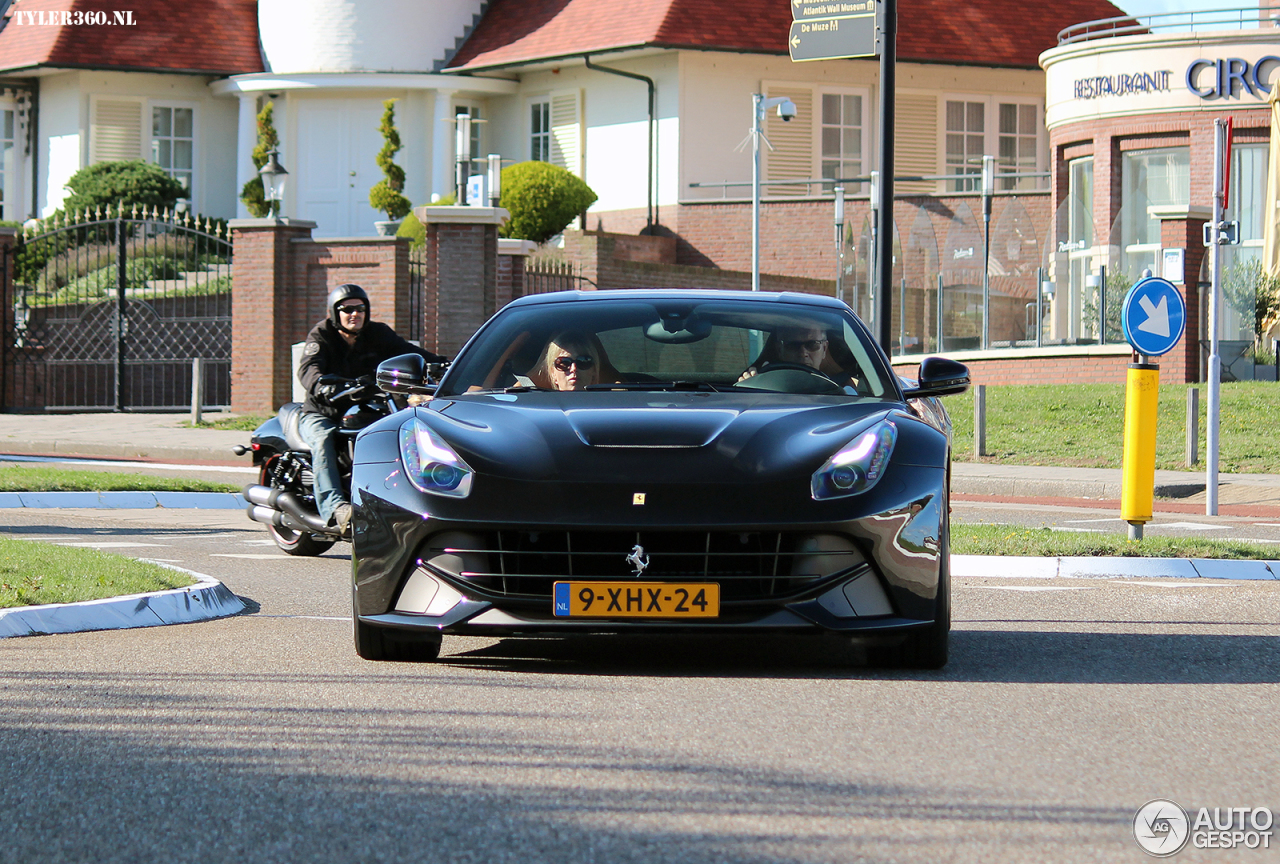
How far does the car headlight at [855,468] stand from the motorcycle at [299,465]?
14.2 feet

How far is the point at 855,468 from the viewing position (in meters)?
6.28

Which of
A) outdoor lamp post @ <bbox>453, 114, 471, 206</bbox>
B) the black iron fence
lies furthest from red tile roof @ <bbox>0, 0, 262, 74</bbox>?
the black iron fence

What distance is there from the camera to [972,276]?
2722cm

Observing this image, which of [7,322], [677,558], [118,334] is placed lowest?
[677,558]

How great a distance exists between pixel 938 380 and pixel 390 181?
32342 mm

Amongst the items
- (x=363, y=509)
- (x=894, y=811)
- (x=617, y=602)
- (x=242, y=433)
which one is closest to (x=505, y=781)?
(x=894, y=811)

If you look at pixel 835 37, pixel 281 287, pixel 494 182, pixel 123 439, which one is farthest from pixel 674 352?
pixel 494 182

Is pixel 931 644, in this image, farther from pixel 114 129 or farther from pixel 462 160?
pixel 114 129

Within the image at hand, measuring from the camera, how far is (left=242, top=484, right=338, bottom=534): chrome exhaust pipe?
34.9 ft

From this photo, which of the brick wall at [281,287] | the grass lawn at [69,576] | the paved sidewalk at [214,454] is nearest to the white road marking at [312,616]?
the grass lawn at [69,576]

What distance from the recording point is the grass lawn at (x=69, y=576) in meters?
7.99

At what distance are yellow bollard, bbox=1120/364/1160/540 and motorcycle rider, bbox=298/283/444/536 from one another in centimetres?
442

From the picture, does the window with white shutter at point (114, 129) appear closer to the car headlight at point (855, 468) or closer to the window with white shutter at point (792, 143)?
the window with white shutter at point (792, 143)

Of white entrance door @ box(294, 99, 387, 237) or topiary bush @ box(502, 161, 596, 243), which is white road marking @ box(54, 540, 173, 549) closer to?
topiary bush @ box(502, 161, 596, 243)
